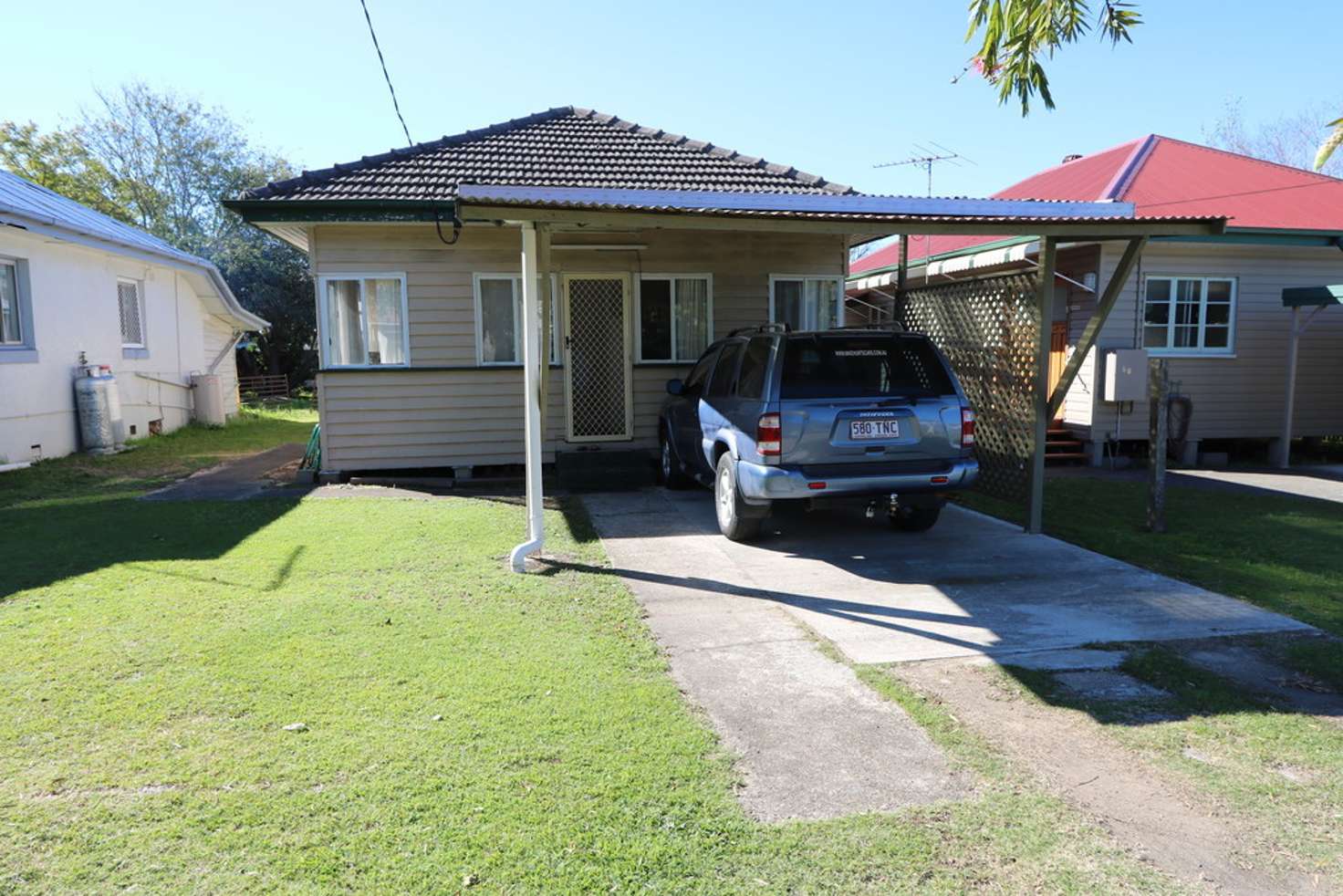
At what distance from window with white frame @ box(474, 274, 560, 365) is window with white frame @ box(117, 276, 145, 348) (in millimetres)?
8627

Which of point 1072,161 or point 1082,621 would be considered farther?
point 1072,161

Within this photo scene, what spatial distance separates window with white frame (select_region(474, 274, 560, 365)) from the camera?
10297mm

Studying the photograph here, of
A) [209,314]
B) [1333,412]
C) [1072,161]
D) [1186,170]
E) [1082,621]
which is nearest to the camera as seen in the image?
[1082,621]

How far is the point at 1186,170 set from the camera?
1410cm

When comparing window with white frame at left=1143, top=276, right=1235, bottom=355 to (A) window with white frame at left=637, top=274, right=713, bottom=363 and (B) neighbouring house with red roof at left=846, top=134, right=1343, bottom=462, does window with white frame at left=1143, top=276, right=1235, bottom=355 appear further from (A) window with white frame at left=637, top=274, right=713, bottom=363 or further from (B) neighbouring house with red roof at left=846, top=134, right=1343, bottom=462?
(A) window with white frame at left=637, top=274, right=713, bottom=363

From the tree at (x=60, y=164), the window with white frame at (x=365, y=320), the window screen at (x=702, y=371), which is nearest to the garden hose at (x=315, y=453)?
the window with white frame at (x=365, y=320)

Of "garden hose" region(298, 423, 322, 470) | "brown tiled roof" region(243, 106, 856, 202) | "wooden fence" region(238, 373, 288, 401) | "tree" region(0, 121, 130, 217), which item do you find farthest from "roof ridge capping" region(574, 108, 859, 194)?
"tree" region(0, 121, 130, 217)

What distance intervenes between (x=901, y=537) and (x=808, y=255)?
4.94m

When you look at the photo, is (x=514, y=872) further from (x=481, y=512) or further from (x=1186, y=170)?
(x=1186, y=170)

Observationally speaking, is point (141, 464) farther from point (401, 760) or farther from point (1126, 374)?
point (1126, 374)

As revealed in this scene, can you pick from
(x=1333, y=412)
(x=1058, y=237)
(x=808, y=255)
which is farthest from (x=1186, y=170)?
(x=1058, y=237)

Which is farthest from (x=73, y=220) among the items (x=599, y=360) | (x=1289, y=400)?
(x=1289, y=400)

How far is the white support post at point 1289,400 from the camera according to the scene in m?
12.2

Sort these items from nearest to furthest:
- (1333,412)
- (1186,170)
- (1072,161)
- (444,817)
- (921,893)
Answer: (921,893), (444,817), (1333,412), (1186,170), (1072,161)
